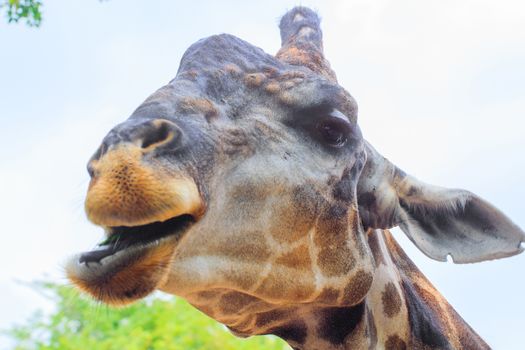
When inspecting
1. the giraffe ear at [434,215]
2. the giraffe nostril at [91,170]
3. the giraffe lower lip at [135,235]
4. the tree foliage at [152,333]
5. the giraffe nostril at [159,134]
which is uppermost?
the giraffe nostril at [159,134]

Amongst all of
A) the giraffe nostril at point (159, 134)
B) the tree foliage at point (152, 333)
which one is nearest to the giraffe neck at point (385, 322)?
the giraffe nostril at point (159, 134)

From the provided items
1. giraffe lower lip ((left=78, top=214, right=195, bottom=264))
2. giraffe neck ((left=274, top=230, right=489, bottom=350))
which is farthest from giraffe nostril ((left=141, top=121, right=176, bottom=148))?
giraffe neck ((left=274, top=230, right=489, bottom=350))

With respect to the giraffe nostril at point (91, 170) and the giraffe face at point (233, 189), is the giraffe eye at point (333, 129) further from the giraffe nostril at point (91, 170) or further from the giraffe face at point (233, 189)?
→ the giraffe nostril at point (91, 170)

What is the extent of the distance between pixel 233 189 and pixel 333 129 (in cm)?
76

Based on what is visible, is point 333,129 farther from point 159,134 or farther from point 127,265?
point 127,265

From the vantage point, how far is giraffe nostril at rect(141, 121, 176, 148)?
2.94 metres

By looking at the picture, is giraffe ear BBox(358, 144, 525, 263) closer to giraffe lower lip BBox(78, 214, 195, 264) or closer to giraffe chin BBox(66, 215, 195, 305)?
giraffe lower lip BBox(78, 214, 195, 264)

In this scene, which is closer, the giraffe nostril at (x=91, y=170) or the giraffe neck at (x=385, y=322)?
the giraffe nostril at (x=91, y=170)

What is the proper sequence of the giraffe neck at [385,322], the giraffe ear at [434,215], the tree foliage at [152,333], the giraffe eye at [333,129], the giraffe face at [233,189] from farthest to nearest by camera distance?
the tree foliage at [152,333] → the giraffe ear at [434,215] → the giraffe neck at [385,322] → the giraffe eye at [333,129] → the giraffe face at [233,189]

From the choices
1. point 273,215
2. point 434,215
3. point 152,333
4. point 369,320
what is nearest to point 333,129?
point 273,215

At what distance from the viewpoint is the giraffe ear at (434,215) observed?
4.20 m

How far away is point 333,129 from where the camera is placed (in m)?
3.82

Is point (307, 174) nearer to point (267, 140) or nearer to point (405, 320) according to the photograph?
point (267, 140)

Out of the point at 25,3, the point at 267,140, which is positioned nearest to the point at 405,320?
the point at 267,140
